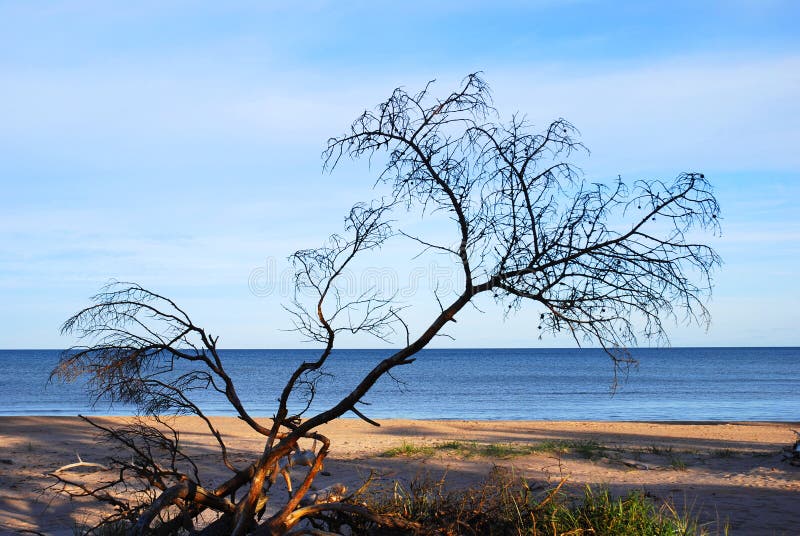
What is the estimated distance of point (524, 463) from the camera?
12.5 metres

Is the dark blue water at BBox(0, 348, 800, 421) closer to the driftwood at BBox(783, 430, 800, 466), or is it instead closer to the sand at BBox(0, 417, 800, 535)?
the sand at BBox(0, 417, 800, 535)

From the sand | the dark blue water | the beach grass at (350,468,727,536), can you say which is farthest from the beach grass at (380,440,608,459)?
the dark blue water

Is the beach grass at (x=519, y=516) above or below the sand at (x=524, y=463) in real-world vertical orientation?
above

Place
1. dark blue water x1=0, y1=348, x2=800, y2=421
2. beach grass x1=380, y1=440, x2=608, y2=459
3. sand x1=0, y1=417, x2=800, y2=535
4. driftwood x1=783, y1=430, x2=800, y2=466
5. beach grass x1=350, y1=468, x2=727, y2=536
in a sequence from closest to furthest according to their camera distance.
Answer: beach grass x1=350, y1=468, x2=727, y2=536
sand x1=0, y1=417, x2=800, y2=535
driftwood x1=783, y1=430, x2=800, y2=466
beach grass x1=380, y1=440, x2=608, y2=459
dark blue water x1=0, y1=348, x2=800, y2=421

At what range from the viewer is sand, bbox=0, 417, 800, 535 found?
364 inches

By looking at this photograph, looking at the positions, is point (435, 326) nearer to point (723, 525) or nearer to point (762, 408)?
point (723, 525)

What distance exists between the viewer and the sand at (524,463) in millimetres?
9258

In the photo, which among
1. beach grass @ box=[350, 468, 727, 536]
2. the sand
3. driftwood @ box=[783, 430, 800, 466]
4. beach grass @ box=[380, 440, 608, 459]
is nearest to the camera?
beach grass @ box=[350, 468, 727, 536]

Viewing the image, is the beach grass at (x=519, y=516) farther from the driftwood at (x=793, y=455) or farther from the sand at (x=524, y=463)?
the driftwood at (x=793, y=455)

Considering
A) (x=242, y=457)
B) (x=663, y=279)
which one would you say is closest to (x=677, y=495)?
(x=663, y=279)

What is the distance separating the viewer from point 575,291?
17.5 ft

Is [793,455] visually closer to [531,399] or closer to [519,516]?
[519,516]

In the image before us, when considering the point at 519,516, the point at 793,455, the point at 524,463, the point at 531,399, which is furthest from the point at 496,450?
the point at 531,399

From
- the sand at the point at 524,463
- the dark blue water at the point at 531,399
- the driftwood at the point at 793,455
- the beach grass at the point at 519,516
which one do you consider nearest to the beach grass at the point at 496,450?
the sand at the point at 524,463
